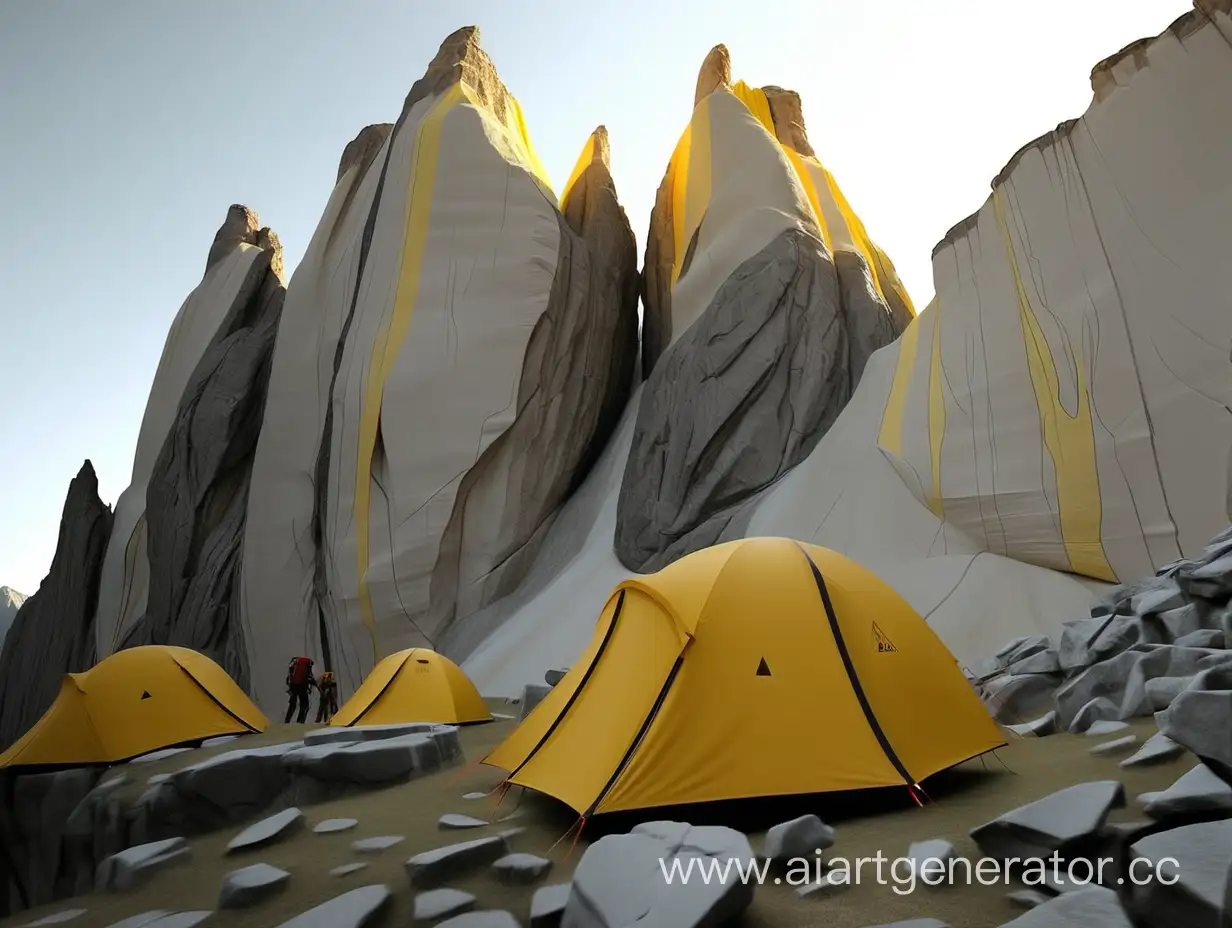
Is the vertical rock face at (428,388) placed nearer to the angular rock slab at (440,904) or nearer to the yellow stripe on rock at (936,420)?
the yellow stripe on rock at (936,420)

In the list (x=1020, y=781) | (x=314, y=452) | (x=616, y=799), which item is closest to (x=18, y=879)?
(x=616, y=799)

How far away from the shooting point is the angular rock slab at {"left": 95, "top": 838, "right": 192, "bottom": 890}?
11.7 ft

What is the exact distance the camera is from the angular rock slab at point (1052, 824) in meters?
2.26

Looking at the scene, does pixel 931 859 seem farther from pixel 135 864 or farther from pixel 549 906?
pixel 135 864

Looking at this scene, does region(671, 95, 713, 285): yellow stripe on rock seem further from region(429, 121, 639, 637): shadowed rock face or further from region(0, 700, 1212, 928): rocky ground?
region(0, 700, 1212, 928): rocky ground

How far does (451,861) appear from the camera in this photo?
2939 millimetres

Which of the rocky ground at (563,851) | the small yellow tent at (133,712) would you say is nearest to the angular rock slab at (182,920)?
the rocky ground at (563,851)

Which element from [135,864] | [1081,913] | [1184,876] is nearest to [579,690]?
[135,864]

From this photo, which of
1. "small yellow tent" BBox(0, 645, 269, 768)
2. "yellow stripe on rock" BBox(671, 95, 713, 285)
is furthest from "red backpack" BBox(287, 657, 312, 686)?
"yellow stripe on rock" BBox(671, 95, 713, 285)

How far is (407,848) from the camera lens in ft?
11.1

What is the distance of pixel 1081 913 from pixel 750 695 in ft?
5.96

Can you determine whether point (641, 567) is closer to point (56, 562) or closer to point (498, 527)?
point (498, 527)

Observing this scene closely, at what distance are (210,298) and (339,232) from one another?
654cm

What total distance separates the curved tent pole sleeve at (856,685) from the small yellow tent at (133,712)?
21.6 feet
